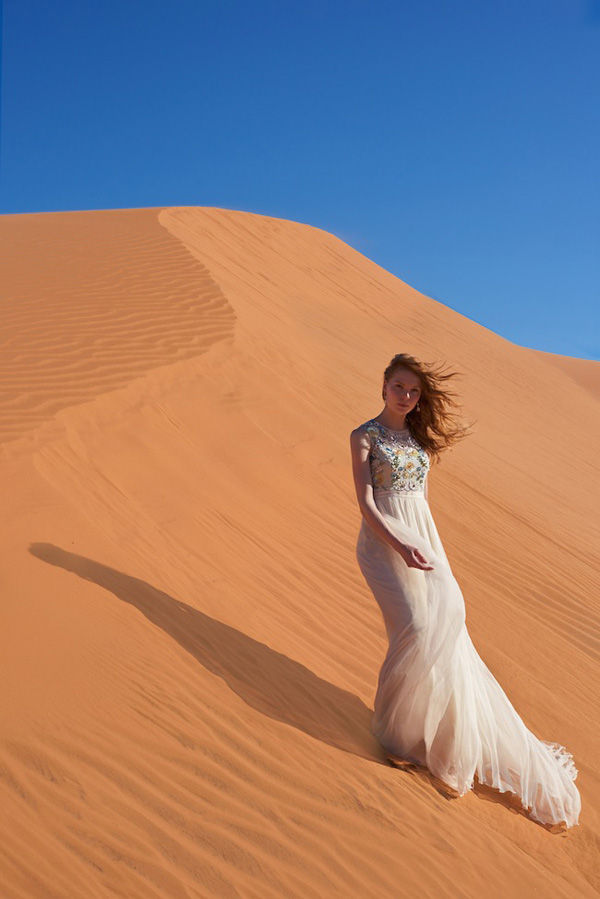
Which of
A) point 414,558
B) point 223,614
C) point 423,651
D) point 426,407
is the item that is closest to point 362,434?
point 426,407

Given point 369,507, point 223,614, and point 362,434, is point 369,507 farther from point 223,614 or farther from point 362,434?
point 223,614

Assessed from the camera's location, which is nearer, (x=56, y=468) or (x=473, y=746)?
(x=473, y=746)

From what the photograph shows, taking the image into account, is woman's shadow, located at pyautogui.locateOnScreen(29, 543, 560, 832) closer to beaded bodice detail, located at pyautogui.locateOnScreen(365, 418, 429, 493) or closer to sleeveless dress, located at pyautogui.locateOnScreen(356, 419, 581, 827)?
sleeveless dress, located at pyautogui.locateOnScreen(356, 419, 581, 827)

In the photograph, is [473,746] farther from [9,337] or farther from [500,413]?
[500,413]

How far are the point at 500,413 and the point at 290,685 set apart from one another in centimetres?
1149

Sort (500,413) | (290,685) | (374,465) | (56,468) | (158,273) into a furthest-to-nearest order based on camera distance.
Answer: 1. (500,413)
2. (158,273)
3. (56,468)
4. (290,685)
5. (374,465)

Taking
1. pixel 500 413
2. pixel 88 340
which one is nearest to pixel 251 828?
pixel 88 340

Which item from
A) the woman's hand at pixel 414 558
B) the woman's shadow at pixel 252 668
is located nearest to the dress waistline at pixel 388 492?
the woman's hand at pixel 414 558

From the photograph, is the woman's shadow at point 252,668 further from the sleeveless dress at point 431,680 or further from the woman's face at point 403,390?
the woman's face at point 403,390

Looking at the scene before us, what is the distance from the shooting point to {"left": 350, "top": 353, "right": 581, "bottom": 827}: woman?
3.88 metres

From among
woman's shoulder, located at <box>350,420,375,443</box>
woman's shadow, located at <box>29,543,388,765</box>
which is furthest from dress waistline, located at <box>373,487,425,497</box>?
woman's shadow, located at <box>29,543,388,765</box>

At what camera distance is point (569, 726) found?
5324mm

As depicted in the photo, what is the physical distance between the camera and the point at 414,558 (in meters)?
3.78

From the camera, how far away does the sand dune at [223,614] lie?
332 cm
